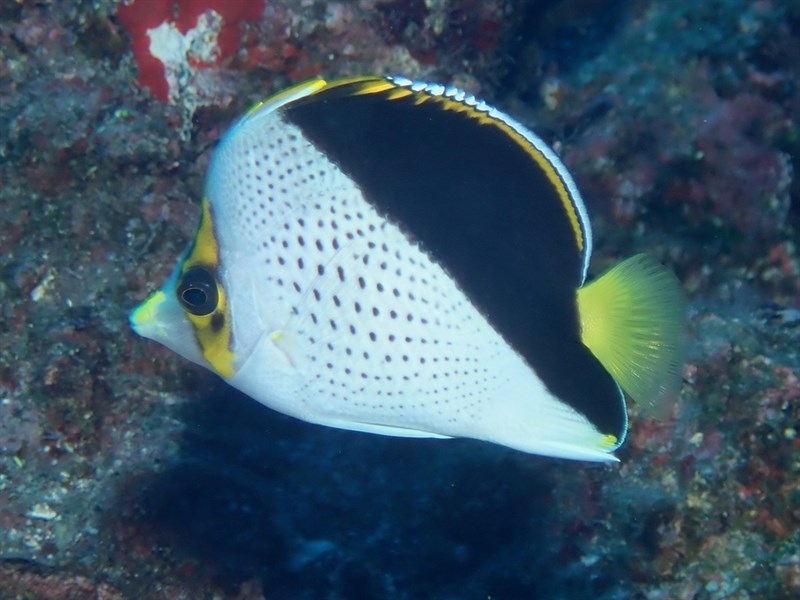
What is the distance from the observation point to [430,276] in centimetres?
178

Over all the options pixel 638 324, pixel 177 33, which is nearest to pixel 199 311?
pixel 638 324

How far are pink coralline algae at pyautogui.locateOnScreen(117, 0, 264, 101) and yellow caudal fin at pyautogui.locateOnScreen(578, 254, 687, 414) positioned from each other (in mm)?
3112

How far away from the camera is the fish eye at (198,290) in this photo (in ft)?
6.03

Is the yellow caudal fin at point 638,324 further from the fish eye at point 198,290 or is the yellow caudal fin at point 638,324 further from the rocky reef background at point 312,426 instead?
the rocky reef background at point 312,426

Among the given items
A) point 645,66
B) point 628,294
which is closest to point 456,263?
point 628,294

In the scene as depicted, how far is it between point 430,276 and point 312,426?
7.73ft

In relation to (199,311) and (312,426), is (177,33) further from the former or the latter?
(199,311)

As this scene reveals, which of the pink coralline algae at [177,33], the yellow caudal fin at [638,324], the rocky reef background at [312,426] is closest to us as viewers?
the yellow caudal fin at [638,324]

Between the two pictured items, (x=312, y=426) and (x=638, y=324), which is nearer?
(x=638, y=324)

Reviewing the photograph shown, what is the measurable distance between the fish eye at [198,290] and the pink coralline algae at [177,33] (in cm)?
250

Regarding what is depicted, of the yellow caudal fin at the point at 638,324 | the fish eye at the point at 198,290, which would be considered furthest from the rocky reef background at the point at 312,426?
the fish eye at the point at 198,290

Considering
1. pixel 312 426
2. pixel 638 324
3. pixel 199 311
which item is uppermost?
pixel 638 324

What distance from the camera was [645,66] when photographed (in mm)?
3807

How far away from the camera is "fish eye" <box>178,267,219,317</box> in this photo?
1.84 metres
